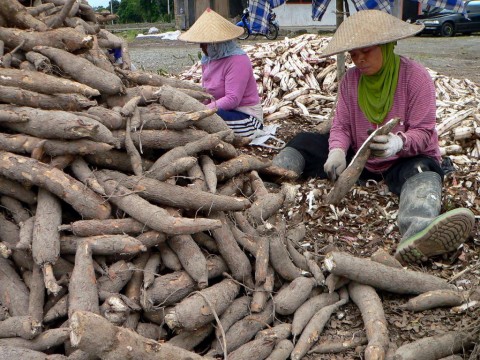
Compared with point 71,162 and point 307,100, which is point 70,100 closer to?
point 71,162

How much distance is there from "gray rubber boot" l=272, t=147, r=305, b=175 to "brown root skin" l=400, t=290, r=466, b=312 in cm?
158

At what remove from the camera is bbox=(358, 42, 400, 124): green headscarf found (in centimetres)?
375

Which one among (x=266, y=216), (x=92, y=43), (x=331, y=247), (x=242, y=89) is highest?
(x=92, y=43)

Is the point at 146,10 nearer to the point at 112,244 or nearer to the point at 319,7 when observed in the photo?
the point at 319,7

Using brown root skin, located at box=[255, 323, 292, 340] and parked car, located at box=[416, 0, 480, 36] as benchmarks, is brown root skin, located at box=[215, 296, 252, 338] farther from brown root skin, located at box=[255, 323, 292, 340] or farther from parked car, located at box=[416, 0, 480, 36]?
parked car, located at box=[416, 0, 480, 36]

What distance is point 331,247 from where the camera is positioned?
10.7 feet

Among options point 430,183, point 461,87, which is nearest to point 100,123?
point 430,183

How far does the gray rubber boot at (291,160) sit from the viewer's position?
13.7 ft

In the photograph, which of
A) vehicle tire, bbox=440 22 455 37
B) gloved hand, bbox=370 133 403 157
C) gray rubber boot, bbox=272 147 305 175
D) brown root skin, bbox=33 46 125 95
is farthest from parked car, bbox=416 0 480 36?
brown root skin, bbox=33 46 125 95

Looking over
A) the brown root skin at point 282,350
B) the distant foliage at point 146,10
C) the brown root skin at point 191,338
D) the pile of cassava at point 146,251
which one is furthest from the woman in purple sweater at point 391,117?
the distant foliage at point 146,10

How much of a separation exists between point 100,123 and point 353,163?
155 centimetres

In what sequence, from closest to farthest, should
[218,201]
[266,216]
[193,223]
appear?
[193,223] → [218,201] → [266,216]

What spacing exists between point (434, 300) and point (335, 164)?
126cm

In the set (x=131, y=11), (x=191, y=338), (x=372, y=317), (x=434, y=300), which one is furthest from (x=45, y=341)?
(x=131, y=11)
